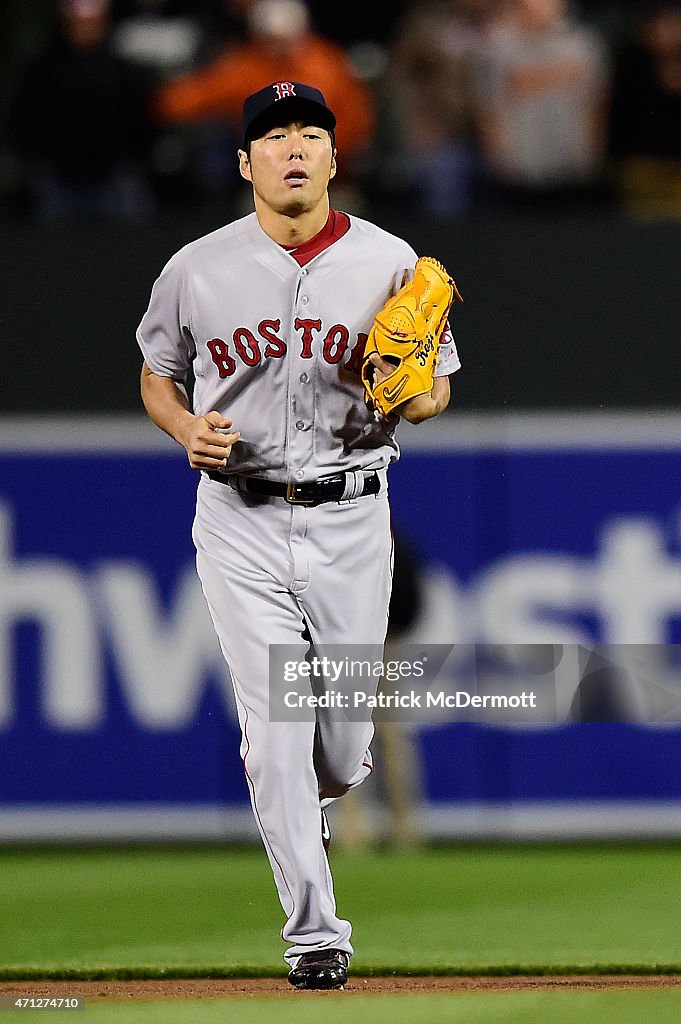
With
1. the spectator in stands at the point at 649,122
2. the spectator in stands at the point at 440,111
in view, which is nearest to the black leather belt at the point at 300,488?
the spectator in stands at the point at 440,111

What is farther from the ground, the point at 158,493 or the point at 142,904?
the point at 158,493

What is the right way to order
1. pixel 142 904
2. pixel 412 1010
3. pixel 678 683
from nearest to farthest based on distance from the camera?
pixel 412 1010
pixel 142 904
pixel 678 683

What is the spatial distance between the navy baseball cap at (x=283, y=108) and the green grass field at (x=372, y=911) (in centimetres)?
177

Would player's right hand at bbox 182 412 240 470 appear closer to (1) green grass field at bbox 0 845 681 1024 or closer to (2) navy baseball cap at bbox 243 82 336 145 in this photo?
(2) navy baseball cap at bbox 243 82 336 145

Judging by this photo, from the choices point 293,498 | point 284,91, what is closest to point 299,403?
point 293,498

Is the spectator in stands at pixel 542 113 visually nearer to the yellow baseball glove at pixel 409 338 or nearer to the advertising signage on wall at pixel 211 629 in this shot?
the advertising signage on wall at pixel 211 629

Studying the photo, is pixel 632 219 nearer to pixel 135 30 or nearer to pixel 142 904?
pixel 135 30

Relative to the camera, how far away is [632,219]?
20.0ft

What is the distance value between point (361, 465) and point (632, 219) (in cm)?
286

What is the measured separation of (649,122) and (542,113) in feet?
1.23

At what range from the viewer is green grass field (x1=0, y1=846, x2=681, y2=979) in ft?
13.4

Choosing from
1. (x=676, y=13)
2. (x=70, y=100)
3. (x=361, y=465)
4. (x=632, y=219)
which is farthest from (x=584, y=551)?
(x=361, y=465)

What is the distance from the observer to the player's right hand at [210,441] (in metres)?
3.29

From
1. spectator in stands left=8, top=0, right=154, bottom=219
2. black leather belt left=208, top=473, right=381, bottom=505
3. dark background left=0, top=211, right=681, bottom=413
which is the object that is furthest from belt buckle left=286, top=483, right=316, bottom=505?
spectator in stands left=8, top=0, right=154, bottom=219
